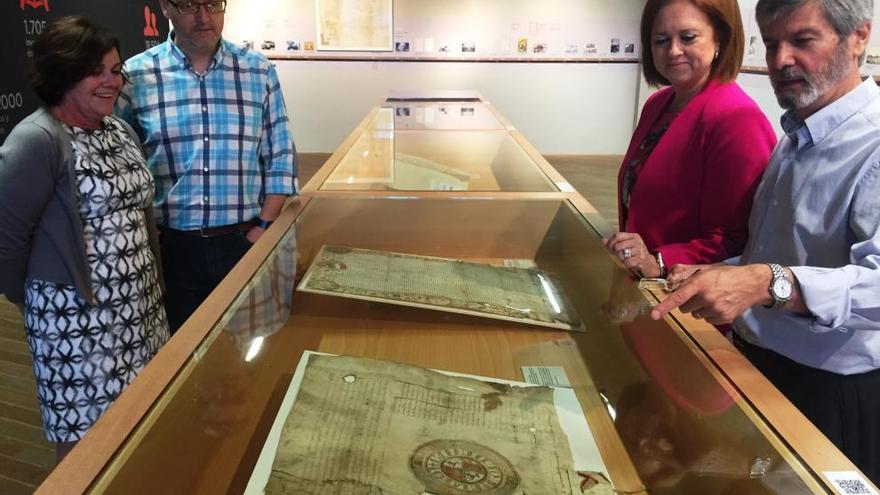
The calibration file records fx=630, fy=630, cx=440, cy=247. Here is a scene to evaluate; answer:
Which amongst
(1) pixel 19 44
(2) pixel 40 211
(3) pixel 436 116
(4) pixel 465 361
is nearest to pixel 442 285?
(4) pixel 465 361

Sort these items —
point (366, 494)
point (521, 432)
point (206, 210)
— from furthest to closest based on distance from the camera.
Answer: point (206, 210) → point (521, 432) → point (366, 494)

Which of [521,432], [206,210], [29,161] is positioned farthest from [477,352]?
[29,161]

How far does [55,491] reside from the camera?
2.32ft

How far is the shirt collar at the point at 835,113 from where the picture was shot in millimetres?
1223

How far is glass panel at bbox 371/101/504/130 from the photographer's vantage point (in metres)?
4.41

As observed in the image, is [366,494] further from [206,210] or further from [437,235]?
[206,210]

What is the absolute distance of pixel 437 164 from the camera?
308 centimetres

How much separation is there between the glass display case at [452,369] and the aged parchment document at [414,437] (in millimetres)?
91

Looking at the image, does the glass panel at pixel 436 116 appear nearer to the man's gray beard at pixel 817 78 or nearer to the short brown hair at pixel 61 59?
the short brown hair at pixel 61 59

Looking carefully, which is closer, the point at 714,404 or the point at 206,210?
the point at 714,404

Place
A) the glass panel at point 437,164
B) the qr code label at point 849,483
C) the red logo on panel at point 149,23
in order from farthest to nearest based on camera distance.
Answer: the red logo on panel at point 149,23 < the glass panel at point 437,164 < the qr code label at point 849,483

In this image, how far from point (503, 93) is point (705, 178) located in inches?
293

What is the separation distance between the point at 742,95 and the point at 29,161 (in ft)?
6.31

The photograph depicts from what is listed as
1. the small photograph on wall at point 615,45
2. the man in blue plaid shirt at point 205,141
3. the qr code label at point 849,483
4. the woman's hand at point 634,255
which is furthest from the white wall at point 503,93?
the qr code label at point 849,483
